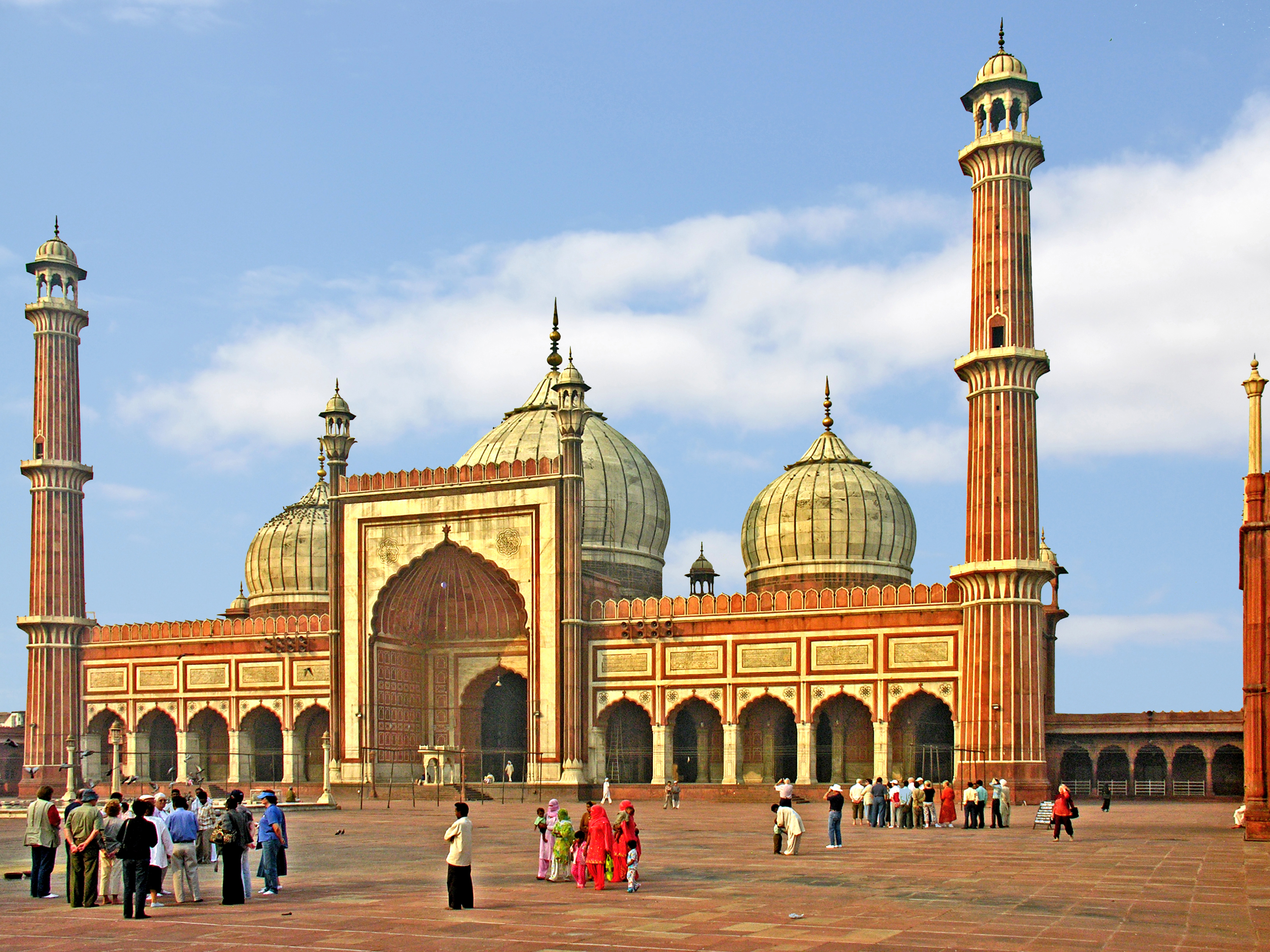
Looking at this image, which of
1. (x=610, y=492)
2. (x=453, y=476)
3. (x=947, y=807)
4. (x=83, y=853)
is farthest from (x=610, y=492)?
(x=83, y=853)

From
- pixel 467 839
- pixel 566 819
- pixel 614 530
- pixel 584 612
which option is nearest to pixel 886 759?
pixel 584 612

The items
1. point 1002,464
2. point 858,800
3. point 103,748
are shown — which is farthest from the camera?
point 103,748

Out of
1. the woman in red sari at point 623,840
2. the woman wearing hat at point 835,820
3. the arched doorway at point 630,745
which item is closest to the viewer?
the woman in red sari at point 623,840

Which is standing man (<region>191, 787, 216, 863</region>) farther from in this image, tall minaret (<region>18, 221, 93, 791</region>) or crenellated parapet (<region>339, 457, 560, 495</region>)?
tall minaret (<region>18, 221, 93, 791</region>)

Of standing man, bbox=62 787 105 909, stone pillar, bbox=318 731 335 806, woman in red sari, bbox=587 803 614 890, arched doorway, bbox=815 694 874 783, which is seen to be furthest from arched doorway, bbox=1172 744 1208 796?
standing man, bbox=62 787 105 909

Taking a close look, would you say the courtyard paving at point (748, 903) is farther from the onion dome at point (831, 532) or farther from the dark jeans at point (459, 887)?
the onion dome at point (831, 532)

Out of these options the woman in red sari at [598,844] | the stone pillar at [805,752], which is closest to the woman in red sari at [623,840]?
the woman in red sari at [598,844]

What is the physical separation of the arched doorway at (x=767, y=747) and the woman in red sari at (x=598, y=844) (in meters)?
25.1

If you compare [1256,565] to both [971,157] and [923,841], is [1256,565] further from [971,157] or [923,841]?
[971,157]

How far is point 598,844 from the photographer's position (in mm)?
15266

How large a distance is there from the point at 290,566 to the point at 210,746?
7009mm

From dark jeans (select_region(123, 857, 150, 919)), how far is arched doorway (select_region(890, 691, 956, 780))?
89.0 feet

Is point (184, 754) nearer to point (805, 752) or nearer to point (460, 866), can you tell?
point (805, 752)

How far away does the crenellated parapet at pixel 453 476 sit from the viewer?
4175 cm
